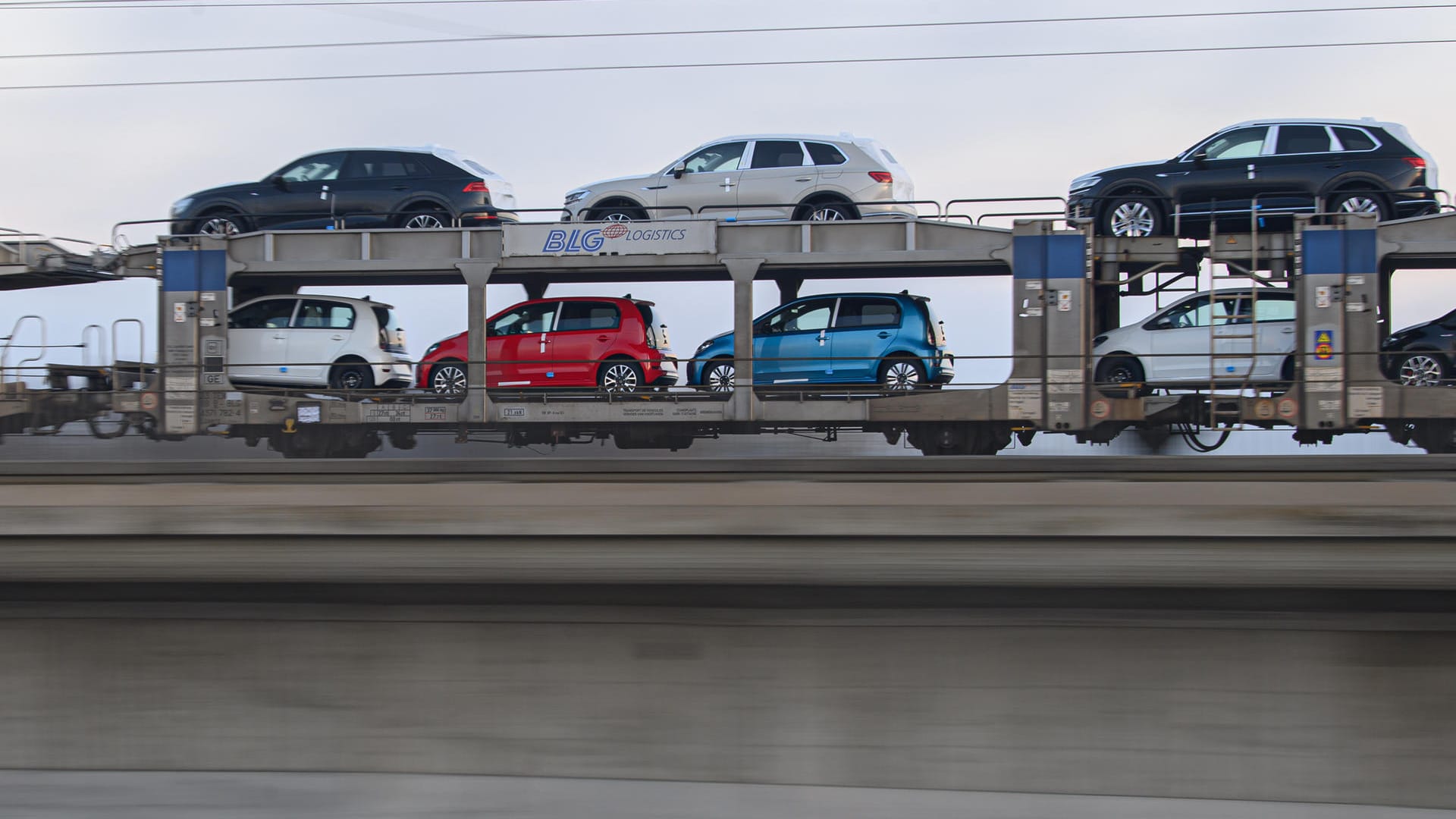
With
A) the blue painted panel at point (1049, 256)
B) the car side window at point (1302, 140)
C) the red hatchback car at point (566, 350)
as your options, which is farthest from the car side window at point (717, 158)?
the car side window at point (1302, 140)

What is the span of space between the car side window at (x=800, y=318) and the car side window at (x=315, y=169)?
6.93 m

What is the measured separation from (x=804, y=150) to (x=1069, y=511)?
14134 millimetres

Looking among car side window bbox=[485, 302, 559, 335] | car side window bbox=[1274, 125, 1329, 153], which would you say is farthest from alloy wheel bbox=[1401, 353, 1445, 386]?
car side window bbox=[485, 302, 559, 335]

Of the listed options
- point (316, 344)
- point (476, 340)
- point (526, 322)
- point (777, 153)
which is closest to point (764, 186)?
point (777, 153)

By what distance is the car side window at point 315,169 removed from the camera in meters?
16.7

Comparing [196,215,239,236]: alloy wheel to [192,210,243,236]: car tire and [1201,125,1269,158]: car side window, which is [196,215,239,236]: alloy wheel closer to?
[192,210,243,236]: car tire

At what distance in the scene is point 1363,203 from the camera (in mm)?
14859

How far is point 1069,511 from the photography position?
2.39 meters

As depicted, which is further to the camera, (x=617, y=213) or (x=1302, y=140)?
(x=617, y=213)

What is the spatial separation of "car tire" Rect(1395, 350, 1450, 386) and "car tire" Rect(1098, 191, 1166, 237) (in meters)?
3.56

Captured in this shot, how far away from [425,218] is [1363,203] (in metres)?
13.1

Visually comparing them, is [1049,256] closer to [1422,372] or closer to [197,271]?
[1422,372]

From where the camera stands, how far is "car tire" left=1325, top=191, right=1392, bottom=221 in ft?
48.5

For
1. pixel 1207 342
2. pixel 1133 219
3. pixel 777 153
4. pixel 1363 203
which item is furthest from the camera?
pixel 777 153
